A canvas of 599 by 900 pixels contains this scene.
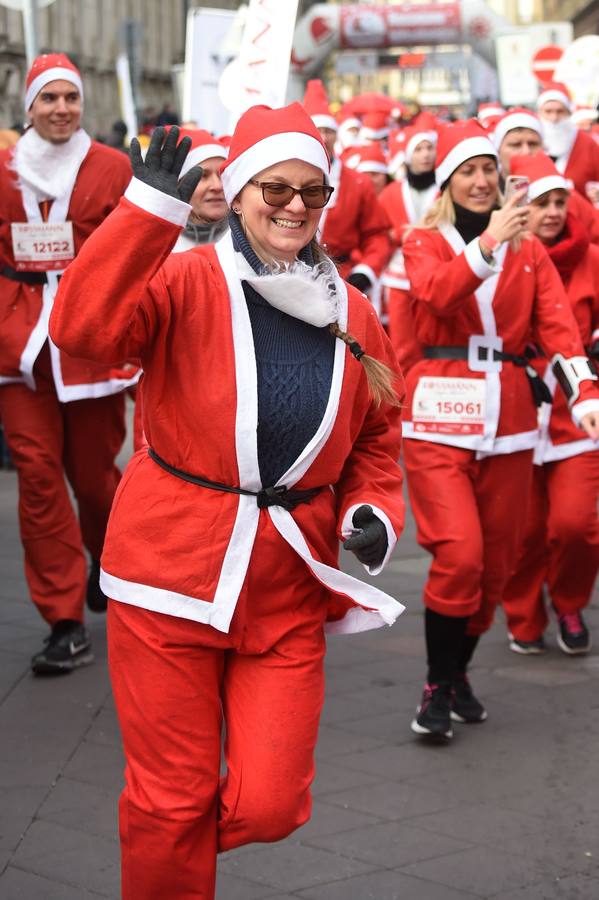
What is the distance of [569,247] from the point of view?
19.6 ft

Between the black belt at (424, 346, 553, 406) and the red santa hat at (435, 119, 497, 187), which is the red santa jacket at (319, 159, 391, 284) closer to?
the red santa hat at (435, 119, 497, 187)

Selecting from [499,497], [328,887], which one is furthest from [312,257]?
[499,497]

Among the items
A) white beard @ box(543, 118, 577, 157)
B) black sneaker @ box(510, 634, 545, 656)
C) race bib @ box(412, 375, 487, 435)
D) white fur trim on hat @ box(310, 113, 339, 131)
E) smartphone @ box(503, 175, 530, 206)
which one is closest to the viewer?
smartphone @ box(503, 175, 530, 206)

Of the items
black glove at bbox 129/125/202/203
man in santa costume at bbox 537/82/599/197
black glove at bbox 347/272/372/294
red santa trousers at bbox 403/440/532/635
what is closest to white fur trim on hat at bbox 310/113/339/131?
man in santa costume at bbox 537/82/599/197

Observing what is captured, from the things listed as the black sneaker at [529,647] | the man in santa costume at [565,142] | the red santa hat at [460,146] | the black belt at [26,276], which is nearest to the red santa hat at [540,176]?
the red santa hat at [460,146]

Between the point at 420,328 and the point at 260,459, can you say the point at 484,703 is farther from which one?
the point at 260,459

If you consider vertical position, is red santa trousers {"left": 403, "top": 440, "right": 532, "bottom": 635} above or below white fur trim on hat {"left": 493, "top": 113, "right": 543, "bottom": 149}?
below

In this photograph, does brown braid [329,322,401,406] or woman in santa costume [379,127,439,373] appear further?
woman in santa costume [379,127,439,373]

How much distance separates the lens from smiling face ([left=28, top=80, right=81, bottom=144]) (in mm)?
5762

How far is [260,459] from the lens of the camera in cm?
319

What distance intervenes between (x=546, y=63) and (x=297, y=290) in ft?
43.1

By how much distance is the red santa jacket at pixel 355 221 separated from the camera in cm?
1009

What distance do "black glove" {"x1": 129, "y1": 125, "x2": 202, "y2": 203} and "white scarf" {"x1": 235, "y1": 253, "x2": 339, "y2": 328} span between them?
1.09 feet

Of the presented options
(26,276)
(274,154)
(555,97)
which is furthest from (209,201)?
(555,97)
